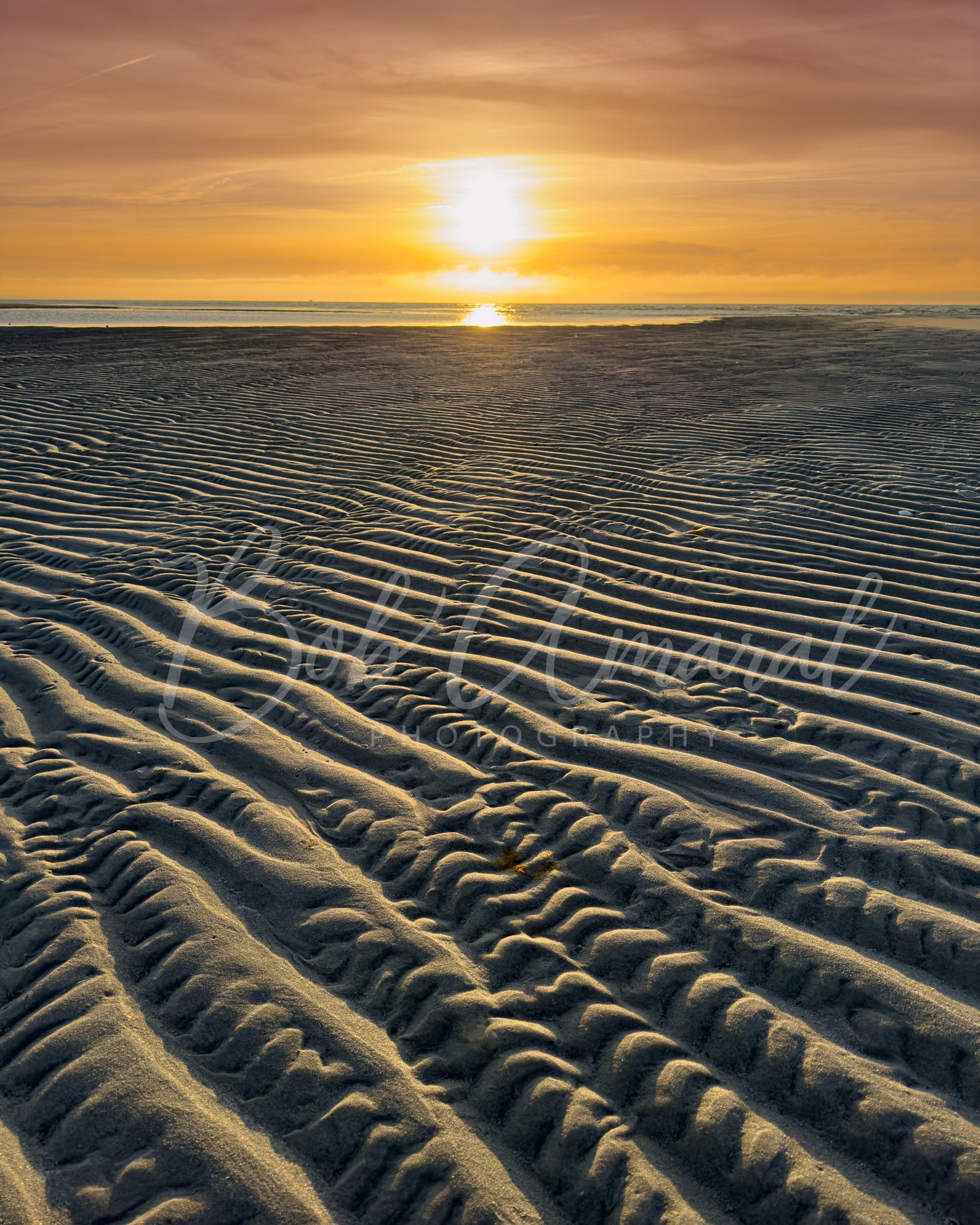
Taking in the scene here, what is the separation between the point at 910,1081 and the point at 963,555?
12.1 ft

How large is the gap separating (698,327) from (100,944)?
25620 mm

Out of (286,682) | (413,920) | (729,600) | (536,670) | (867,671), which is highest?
(729,600)

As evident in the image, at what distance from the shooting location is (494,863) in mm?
2482

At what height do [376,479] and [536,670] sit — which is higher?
[376,479]

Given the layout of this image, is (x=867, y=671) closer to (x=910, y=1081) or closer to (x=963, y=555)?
(x=963, y=555)

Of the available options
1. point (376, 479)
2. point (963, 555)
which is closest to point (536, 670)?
point (963, 555)

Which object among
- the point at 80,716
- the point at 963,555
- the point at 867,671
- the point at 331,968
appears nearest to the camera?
the point at 331,968

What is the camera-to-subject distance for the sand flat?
169cm

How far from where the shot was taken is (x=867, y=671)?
3.53 meters

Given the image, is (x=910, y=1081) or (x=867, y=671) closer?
(x=910, y=1081)

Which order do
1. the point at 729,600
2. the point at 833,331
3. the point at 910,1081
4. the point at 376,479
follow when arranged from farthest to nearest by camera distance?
the point at 833,331, the point at 376,479, the point at 729,600, the point at 910,1081

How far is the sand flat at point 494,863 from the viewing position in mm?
1693

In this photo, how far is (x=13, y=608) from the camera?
4414 millimetres

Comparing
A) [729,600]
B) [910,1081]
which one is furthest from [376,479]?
[910,1081]
